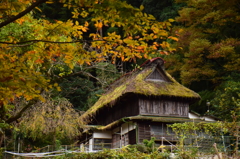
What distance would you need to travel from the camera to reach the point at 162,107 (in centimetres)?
2006

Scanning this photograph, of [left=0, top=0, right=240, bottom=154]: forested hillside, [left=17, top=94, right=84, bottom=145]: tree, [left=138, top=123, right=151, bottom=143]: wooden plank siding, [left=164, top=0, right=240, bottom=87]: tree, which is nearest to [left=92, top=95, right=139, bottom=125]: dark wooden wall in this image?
[left=138, top=123, right=151, bottom=143]: wooden plank siding

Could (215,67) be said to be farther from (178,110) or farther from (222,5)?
(178,110)

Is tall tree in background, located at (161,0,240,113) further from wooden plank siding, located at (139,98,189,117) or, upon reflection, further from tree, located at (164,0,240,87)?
wooden plank siding, located at (139,98,189,117)

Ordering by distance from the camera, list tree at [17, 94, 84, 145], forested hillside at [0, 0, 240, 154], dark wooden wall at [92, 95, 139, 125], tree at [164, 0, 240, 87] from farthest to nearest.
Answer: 1. tree at [164, 0, 240, 87]
2. dark wooden wall at [92, 95, 139, 125]
3. tree at [17, 94, 84, 145]
4. forested hillside at [0, 0, 240, 154]

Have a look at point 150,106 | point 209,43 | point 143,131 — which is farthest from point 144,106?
point 209,43

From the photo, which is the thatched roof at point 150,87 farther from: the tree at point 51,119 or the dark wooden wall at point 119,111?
the tree at point 51,119

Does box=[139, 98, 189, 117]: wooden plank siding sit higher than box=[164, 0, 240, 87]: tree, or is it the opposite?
box=[164, 0, 240, 87]: tree

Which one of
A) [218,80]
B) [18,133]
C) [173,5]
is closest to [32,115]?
[18,133]

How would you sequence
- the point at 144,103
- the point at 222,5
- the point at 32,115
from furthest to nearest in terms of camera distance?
the point at 222,5 < the point at 144,103 < the point at 32,115

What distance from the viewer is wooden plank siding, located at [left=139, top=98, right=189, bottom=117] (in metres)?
19.6

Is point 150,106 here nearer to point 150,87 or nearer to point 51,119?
point 150,87

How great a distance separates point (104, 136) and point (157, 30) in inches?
722

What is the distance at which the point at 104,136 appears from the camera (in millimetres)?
22141

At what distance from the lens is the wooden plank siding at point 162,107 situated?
64.2 ft
